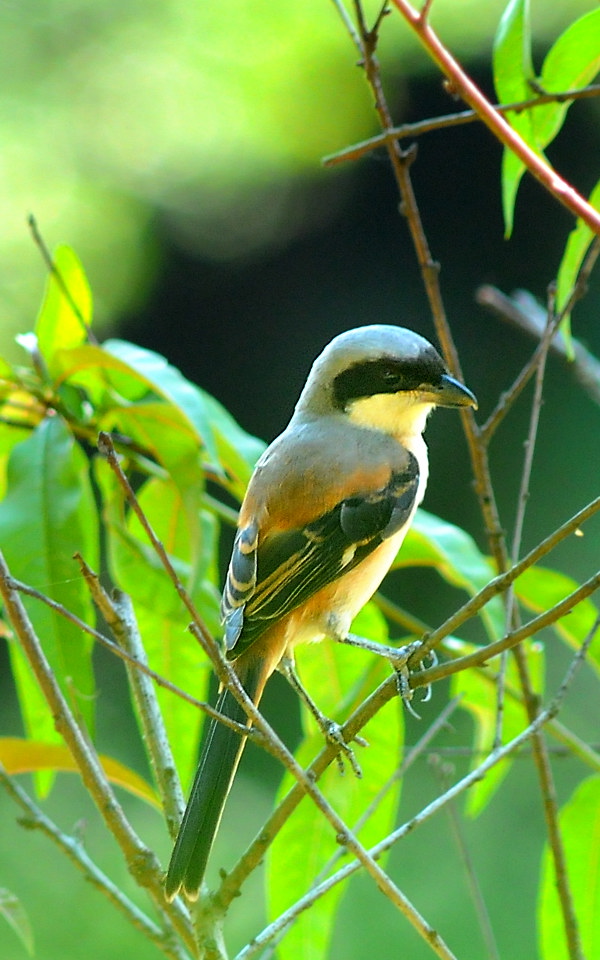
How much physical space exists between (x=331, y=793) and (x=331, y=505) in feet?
1.25

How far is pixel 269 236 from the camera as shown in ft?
13.3

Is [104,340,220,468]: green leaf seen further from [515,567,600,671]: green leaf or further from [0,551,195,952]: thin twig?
[515,567,600,671]: green leaf

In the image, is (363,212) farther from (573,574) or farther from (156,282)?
(573,574)

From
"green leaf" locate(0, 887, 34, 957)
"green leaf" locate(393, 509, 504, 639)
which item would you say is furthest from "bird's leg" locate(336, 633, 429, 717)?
"green leaf" locate(0, 887, 34, 957)

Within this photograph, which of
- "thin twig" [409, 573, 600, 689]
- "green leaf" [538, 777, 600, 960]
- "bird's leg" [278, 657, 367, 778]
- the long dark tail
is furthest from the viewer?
"green leaf" [538, 777, 600, 960]

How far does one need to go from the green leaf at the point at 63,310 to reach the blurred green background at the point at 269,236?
1.72 metres

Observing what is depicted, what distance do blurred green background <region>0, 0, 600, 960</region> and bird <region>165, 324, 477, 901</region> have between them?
172 cm

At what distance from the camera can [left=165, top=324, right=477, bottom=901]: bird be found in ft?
4.52

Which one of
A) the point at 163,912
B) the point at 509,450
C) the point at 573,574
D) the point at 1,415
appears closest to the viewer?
the point at 163,912

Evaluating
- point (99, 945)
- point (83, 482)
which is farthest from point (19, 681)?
point (99, 945)

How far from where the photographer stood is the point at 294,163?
3.86 meters

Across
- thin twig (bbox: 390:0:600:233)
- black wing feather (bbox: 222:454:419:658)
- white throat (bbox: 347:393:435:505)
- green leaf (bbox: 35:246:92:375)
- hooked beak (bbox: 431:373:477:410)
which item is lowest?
black wing feather (bbox: 222:454:419:658)

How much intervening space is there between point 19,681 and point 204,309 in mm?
2698

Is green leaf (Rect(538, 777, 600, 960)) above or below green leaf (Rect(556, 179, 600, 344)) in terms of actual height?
below
